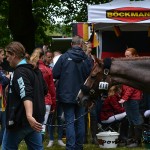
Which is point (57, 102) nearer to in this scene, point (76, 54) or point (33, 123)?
point (76, 54)

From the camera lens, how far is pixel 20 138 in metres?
6.58

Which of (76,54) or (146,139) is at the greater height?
(76,54)

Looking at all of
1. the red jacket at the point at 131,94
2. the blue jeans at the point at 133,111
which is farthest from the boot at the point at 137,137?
the red jacket at the point at 131,94

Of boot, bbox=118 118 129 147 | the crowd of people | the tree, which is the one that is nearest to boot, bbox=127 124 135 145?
the crowd of people

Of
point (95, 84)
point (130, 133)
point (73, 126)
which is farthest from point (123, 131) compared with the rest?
point (95, 84)

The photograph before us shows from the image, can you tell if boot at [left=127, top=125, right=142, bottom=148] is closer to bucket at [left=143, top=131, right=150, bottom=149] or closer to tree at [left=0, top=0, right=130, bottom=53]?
bucket at [left=143, top=131, right=150, bottom=149]

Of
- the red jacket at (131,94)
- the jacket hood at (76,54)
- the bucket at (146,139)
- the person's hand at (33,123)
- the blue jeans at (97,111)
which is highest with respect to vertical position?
the jacket hood at (76,54)

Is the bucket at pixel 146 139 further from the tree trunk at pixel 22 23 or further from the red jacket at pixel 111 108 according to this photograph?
the tree trunk at pixel 22 23

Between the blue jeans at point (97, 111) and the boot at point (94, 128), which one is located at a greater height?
the blue jeans at point (97, 111)

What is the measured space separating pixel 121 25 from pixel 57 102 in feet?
12.7

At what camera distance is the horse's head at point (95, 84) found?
744 cm

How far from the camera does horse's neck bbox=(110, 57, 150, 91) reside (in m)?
7.42

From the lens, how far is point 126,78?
7.49 m

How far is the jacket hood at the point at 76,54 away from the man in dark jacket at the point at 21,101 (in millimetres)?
2893
